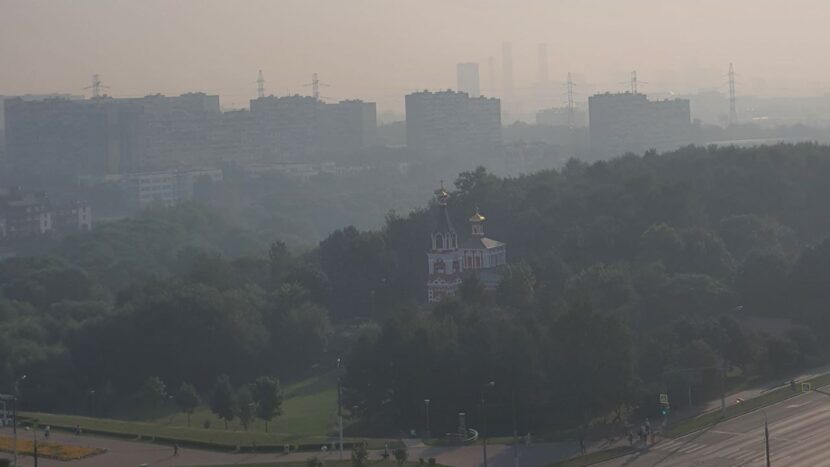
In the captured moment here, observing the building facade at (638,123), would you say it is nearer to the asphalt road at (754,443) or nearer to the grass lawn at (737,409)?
the grass lawn at (737,409)

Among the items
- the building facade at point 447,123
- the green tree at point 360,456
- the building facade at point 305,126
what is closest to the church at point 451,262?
the green tree at point 360,456

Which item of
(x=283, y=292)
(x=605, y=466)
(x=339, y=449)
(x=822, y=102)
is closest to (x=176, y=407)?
(x=283, y=292)

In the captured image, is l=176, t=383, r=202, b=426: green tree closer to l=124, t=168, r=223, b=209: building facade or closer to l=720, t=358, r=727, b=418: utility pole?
l=720, t=358, r=727, b=418: utility pole

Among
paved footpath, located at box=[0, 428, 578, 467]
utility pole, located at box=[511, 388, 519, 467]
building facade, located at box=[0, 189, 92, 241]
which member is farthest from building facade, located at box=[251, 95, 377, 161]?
paved footpath, located at box=[0, 428, 578, 467]

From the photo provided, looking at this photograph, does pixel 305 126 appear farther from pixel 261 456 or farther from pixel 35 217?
pixel 261 456

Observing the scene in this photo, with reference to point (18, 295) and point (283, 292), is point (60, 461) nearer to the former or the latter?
point (283, 292)
